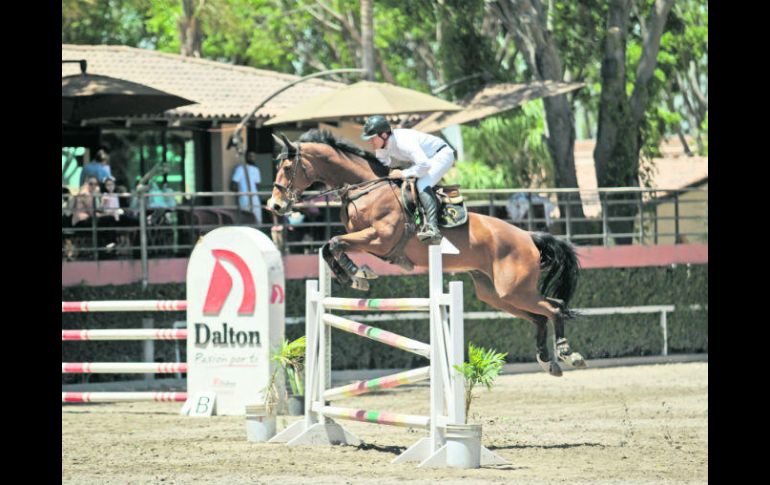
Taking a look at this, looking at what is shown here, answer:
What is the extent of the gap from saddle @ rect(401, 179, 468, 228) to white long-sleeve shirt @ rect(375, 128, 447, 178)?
130mm

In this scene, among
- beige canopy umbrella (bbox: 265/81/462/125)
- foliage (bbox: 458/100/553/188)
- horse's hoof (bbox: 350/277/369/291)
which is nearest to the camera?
horse's hoof (bbox: 350/277/369/291)

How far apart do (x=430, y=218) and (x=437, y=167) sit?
1.31ft

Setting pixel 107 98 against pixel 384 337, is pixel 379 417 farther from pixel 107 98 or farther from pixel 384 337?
pixel 107 98

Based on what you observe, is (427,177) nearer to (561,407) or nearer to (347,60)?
(561,407)

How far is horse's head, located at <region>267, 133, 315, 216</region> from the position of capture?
10453 millimetres

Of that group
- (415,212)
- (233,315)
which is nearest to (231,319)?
(233,315)

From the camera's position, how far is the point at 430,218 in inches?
420

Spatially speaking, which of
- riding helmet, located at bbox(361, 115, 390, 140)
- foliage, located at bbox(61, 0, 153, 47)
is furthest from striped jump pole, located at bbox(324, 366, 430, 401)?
foliage, located at bbox(61, 0, 153, 47)

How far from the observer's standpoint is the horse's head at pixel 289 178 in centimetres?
1045

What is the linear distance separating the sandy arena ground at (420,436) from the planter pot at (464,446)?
103mm

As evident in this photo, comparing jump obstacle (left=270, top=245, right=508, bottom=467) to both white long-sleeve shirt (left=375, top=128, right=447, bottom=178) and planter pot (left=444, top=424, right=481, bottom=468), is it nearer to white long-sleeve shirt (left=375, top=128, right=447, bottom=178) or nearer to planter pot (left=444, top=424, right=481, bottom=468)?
planter pot (left=444, top=424, right=481, bottom=468)
